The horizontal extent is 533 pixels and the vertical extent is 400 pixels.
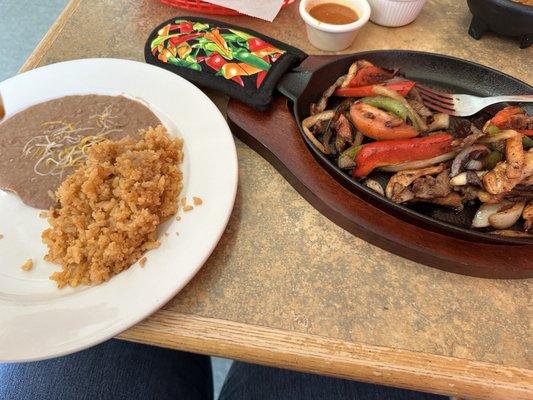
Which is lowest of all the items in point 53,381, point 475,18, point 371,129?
point 53,381

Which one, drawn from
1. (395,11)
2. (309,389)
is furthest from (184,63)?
(309,389)

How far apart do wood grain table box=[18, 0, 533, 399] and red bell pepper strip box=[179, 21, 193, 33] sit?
0.52 metres

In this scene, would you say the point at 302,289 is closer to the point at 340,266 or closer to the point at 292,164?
the point at 340,266

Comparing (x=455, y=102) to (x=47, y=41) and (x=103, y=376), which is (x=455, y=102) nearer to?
(x=103, y=376)

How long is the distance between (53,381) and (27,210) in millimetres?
484

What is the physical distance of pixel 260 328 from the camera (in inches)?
34.0

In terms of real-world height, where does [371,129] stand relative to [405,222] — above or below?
above

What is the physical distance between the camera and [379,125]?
1.02m

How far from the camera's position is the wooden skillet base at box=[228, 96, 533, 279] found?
2.97 ft

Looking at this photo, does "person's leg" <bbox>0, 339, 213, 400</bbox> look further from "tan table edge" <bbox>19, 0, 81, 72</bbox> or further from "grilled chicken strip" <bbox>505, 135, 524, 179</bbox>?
"grilled chicken strip" <bbox>505, 135, 524, 179</bbox>

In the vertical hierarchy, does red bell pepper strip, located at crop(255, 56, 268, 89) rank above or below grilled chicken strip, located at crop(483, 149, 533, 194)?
below

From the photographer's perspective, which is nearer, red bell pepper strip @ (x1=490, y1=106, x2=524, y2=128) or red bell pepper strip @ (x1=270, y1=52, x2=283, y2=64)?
red bell pepper strip @ (x1=490, y1=106, x2=524, y2=128)

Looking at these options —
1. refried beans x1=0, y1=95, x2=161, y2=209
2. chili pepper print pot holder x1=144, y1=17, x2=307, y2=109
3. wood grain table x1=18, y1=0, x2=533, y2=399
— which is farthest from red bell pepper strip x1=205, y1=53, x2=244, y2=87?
wood grain table x1=18, y1=0, x2=533, y2=399

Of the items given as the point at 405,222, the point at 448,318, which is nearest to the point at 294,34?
the point at 405,222
